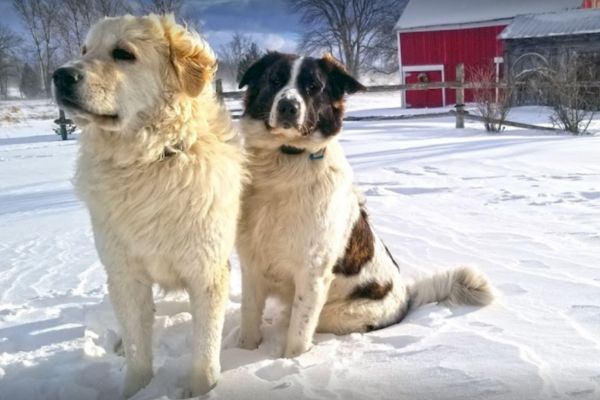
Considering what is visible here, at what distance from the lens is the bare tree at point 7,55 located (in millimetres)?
2701

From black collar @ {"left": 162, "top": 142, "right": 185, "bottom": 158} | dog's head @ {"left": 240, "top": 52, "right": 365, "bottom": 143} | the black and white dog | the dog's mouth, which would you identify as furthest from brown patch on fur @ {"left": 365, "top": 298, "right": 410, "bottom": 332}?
the dog's mouth

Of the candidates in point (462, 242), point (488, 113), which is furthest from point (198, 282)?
point (488, 113)

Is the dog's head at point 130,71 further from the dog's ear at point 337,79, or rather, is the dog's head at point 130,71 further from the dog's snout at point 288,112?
the dog's ear at point 337,79

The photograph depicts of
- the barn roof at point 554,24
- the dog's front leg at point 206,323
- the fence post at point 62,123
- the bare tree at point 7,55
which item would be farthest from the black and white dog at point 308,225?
the barn roof at point 554,24

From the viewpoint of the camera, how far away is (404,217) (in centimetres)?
567

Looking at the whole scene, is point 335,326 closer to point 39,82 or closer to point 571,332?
point 571,332

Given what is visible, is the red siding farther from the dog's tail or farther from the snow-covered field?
the dog's tail

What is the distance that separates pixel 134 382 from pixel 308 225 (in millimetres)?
1201

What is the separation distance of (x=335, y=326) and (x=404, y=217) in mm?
2721

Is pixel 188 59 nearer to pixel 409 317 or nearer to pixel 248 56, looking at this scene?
pixel 409 317

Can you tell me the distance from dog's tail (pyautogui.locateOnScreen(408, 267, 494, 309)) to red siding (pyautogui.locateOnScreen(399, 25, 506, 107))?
2119cm

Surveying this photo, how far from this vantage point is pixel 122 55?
2.42 metres

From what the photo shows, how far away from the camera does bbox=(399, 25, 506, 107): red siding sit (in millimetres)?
23500

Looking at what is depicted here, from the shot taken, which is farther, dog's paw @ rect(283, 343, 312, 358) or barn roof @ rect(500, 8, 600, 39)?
barn roof @ rect(500, 8, 600, 39)
